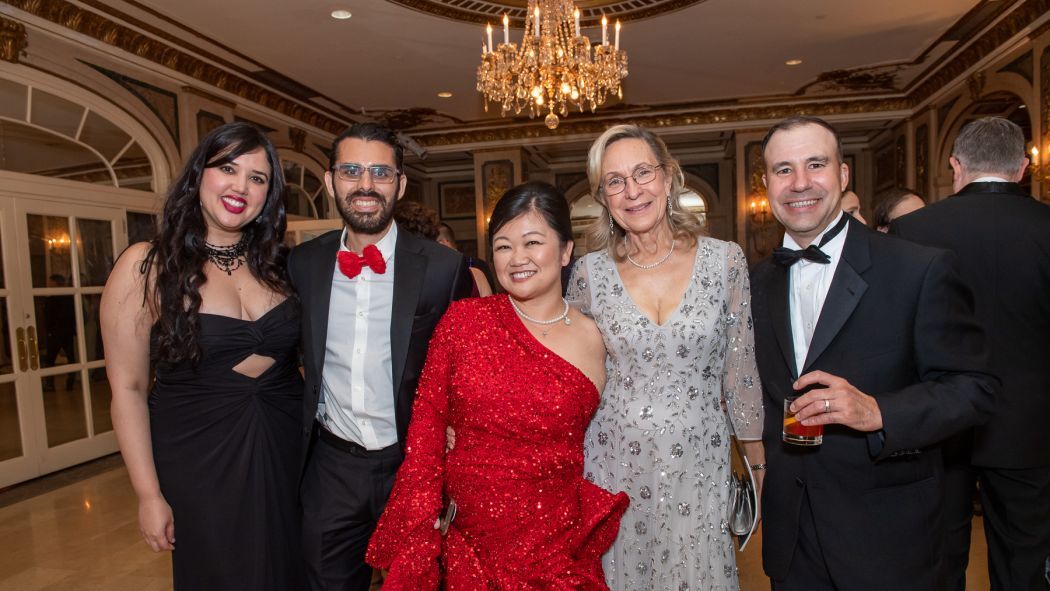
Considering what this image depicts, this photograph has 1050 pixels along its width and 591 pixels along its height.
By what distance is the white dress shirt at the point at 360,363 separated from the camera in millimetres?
1963

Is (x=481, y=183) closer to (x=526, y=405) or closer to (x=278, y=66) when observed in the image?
(x=278, y=66)

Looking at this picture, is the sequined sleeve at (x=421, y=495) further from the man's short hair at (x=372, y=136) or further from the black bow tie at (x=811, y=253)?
the black bow tie at (x=811, y=253)

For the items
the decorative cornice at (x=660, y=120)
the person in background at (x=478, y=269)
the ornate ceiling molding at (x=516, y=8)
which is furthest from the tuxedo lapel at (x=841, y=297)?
the decorative cornice at (x=660, y=120)

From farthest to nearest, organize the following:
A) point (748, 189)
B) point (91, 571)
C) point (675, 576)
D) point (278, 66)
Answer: point (748, 189) < point (278, 66) < point (91, 571) < point (675, 576)

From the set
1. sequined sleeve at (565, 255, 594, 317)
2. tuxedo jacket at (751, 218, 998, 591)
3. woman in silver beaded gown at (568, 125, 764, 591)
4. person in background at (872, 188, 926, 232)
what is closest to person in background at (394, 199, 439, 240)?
sequined sleeve at (565, 255, 594, 317)

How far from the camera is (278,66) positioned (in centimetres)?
709

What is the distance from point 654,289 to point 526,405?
1.88ft

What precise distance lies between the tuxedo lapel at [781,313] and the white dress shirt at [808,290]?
0.02 meters

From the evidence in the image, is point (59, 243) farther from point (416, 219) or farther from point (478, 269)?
point (478, 269)

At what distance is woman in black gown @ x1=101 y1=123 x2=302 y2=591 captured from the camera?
6.01 feet

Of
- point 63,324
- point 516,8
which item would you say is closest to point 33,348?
point 63,324

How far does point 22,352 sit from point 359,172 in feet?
15.9

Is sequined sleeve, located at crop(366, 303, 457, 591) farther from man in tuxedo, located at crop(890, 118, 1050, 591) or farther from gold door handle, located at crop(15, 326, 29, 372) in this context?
gold door handle, located at crop(15, 326, 29, 372)

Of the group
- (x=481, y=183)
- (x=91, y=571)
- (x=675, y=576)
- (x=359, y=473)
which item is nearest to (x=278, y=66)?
(x=481, y=183)
